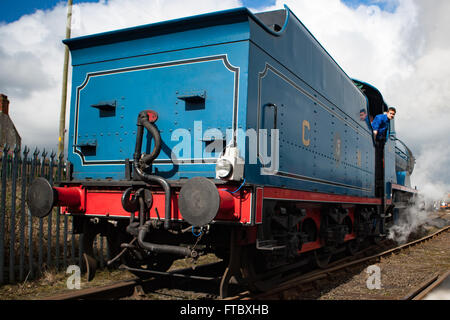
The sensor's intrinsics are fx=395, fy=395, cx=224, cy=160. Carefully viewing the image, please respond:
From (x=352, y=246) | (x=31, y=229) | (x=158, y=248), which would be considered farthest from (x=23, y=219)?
(x=352, y=246)

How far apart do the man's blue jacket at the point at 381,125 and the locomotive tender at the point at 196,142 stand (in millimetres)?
4041

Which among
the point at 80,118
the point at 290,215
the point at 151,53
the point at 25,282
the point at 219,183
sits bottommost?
the point at 25,282

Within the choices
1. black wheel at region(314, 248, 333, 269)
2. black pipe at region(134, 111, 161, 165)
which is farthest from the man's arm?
black pipe at region(134, 111, 161, 165)

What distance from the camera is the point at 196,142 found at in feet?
14.5

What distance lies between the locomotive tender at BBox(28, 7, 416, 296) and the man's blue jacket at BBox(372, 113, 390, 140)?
4041 mm

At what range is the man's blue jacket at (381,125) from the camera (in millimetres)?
9474

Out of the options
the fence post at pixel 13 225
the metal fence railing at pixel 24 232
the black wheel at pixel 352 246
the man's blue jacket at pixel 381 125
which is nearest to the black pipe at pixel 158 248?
the metal fence railing at pixel 24 232

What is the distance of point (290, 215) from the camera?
5.08m

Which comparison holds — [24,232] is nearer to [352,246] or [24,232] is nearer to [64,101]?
[64,101]

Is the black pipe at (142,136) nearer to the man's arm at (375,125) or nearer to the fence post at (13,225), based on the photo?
the fence post at (13,225)

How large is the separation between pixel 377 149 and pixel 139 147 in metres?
7.52

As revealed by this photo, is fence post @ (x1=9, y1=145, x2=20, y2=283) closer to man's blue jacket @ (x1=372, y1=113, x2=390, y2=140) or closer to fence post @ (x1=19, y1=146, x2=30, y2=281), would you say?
fence post @ (x1=19, y1=146, x2=30, y2=281)
